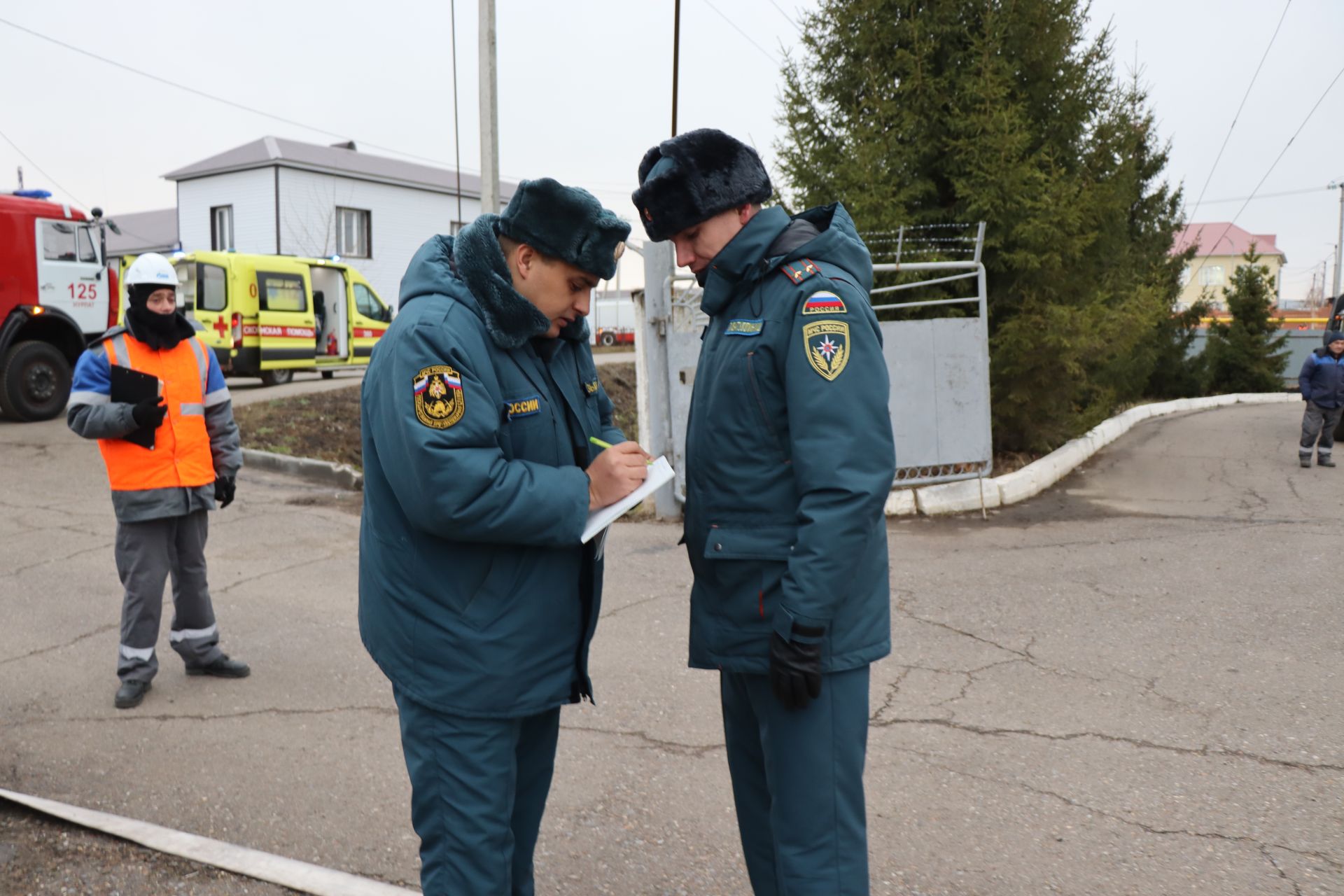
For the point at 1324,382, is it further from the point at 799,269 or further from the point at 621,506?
the point at 621,506

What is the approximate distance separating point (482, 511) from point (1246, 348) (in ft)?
92.9

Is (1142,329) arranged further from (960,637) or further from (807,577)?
(807,577)

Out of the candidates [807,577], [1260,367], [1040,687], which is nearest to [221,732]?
[807,577]

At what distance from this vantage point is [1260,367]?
26.0 m

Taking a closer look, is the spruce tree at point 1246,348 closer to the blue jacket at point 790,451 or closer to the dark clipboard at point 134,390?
the dark clipboard at point 134,390

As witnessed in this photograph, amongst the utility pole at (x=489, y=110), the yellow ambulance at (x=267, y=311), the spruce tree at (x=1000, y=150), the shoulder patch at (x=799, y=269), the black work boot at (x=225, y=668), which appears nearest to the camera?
the shoulder patch at (x=799, y=269)

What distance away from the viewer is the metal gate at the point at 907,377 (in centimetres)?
847

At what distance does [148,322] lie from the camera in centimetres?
477

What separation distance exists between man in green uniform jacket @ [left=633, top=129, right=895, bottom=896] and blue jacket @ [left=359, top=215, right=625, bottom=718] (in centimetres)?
36

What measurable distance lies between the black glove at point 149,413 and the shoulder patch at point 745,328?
3.35 meters

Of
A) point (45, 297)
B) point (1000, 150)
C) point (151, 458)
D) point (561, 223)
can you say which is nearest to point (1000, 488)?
point (1000, 150)

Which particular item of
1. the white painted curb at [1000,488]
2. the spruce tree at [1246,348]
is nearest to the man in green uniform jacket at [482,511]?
the white painted curb at [1000,488]

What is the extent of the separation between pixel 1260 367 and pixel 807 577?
28.0 metres

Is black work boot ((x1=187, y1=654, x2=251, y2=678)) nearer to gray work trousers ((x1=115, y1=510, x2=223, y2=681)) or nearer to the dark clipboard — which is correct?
gray work trousers ((x1=115, y1=510, x2=223, y2=681))
